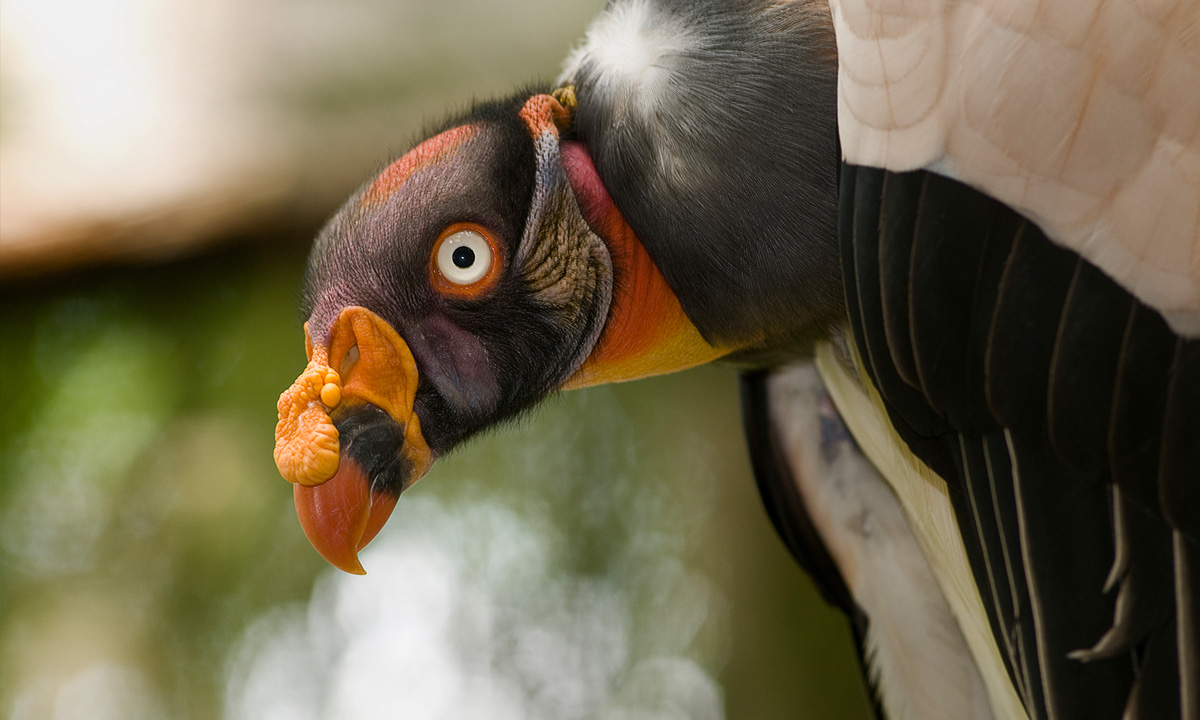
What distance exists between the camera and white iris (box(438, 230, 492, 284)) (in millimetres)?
1454

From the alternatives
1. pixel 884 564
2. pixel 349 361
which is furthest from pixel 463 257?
pixel 884 564

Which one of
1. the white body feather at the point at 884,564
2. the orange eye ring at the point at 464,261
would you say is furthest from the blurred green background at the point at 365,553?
the orange eye ring at the point at 464,261

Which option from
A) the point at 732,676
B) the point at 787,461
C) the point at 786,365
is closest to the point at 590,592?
the point at 732,676

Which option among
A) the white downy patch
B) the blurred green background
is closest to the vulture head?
the white downy patch

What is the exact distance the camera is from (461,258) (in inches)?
57.2

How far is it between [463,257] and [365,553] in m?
2.08

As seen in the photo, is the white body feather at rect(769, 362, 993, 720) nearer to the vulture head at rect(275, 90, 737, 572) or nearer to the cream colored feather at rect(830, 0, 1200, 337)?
the vulture head at rect(275, 90, 737, 572)

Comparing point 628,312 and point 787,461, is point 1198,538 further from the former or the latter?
point 787,461

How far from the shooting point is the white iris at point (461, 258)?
1.45m

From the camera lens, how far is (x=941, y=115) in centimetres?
111

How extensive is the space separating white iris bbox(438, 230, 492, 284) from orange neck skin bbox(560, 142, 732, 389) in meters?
0.17

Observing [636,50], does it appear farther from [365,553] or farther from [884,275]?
[365,553]

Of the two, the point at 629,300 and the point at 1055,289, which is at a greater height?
the point at 629,300

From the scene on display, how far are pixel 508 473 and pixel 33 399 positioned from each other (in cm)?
153
